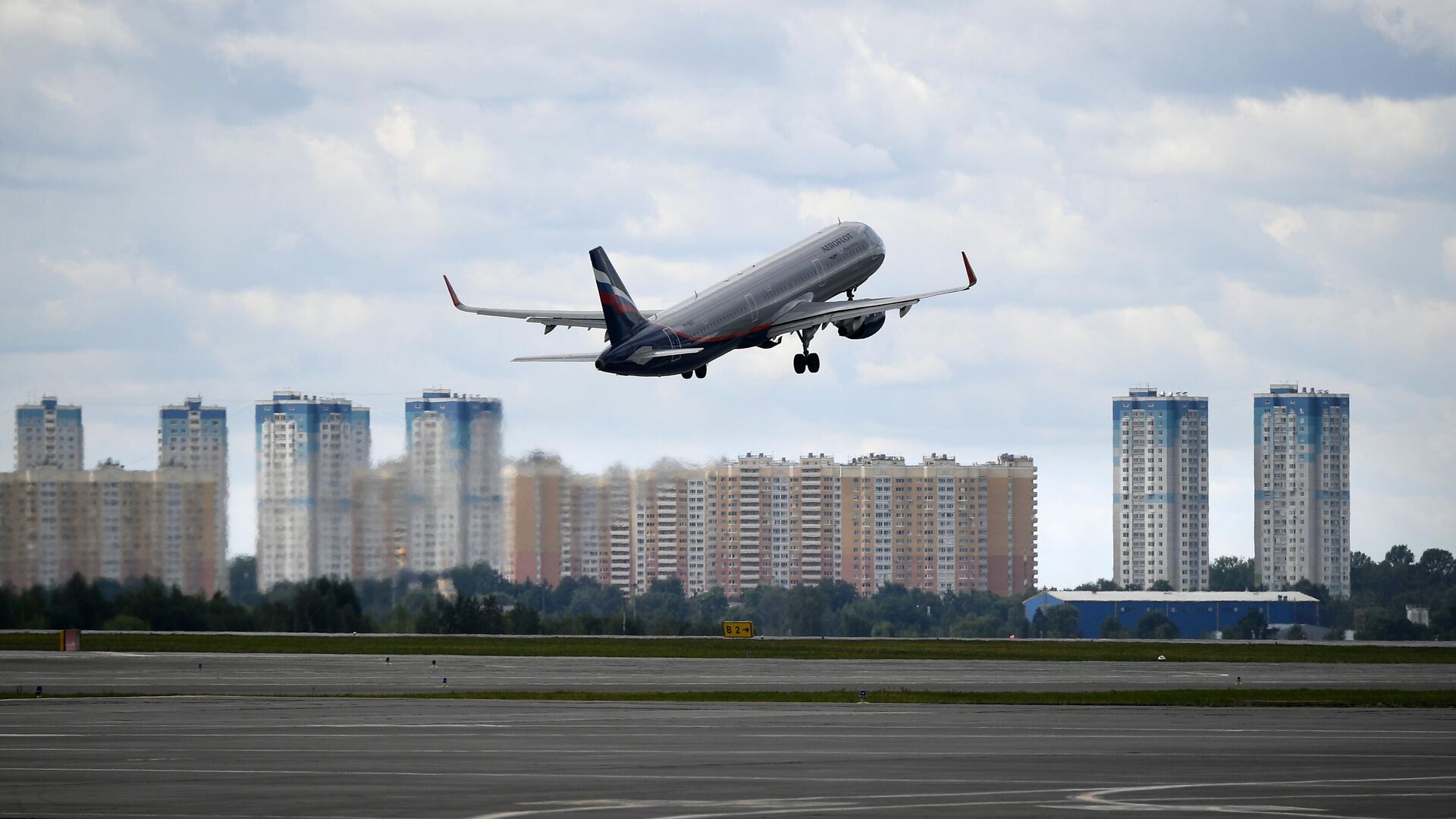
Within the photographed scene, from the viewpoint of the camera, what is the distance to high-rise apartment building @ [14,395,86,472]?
93.4 meters

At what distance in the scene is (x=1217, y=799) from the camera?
1025 inches

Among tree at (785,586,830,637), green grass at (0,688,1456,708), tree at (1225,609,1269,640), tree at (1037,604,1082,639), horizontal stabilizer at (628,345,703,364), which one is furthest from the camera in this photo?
tree at (1037,604,1082,639)

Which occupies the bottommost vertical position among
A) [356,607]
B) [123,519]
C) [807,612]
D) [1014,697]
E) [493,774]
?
[807,612]

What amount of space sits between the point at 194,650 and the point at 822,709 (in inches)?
1747

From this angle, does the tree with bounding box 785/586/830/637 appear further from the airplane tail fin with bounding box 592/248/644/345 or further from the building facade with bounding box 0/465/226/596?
the airplane tail fin with bounding box 592/248/644/345

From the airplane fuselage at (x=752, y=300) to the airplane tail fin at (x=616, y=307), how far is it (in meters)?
0.39

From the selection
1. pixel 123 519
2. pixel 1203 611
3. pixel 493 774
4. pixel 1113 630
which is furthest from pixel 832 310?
pixel 1203 611

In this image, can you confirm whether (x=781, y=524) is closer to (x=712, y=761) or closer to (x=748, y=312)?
(x=748, y=312)

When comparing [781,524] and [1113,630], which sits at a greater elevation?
[781,524]

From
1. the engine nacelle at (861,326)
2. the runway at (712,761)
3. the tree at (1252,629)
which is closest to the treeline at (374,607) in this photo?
the engine nacelle at (861,326)

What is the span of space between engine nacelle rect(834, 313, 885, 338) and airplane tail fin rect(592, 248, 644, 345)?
501 inches

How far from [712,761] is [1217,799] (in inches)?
352

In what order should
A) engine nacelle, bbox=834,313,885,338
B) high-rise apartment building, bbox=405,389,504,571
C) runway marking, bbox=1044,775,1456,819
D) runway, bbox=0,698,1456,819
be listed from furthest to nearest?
high-rise apartment building, bbox=405,389,504,571
engine nacelle, bbox=834,313,885,338
runway, bbox=0,698,1456,819
runway marking, bbox=1044,775,1456,819

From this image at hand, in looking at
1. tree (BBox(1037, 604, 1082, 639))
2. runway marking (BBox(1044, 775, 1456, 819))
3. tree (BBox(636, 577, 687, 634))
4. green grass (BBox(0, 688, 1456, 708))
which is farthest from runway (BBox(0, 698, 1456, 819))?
tree (BBox(1037, 604, 1082, 639))
